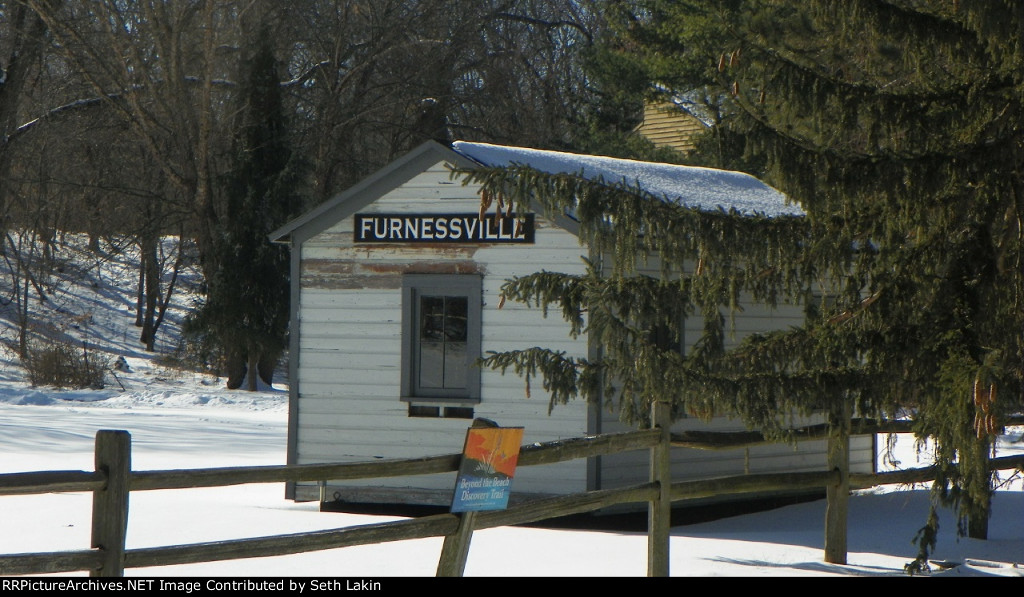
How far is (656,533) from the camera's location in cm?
771

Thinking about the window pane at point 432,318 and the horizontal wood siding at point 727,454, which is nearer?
the horizontal wood siding at point 727,454

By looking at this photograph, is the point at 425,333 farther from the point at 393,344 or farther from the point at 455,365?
the point at 455,365

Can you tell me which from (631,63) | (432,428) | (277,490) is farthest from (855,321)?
(631,63)

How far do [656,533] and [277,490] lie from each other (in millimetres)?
7434

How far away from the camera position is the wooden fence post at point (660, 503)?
7.71 metres

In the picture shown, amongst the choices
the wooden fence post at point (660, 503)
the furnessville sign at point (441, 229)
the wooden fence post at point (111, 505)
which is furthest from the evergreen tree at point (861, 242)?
the furnessville sign at point (441, 229)

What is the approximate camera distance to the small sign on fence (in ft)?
19.9

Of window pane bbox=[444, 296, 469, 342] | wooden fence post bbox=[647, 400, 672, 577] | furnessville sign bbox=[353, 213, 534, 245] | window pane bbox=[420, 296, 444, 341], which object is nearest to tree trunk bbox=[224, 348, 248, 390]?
furnessville sign bbox=[353, 213, 534, 245]

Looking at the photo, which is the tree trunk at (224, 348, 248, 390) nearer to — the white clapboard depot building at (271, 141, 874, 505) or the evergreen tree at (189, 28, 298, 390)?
the evergreen tree at (189, 28, 298, 390)

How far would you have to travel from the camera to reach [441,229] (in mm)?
12086

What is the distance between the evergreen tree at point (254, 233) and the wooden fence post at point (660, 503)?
21.6m

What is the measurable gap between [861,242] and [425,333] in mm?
5414

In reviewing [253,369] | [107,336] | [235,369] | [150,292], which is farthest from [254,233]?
[107,336]

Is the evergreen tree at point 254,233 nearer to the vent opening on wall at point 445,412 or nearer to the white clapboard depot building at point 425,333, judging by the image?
the white clapboard depot building at point 425,333
